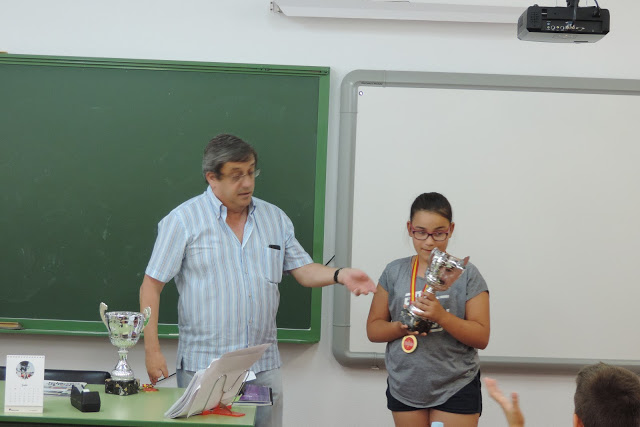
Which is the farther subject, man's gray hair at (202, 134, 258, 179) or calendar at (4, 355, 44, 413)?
man's gray hair at (202, 134, 258, 179)

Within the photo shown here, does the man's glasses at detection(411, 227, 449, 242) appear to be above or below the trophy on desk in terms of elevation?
above

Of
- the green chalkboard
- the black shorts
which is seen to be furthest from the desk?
the green chalkboard

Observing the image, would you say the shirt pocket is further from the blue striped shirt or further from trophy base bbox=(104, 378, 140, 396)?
trophy base bbox=(104, 378, 140, 396)

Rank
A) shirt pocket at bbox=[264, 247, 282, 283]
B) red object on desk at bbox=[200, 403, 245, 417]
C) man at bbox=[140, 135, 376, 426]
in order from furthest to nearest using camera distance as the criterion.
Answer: shirt pocket at bbox=[264, 247, 282, 283]
man at bbox=[140, 135, 376, 426]
red object on desk at bbox=[200, 403, 245, 417]

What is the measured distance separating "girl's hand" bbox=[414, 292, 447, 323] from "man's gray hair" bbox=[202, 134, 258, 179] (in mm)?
976

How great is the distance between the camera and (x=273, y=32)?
417 cm

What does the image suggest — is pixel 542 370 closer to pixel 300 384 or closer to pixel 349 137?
pixel 300 384

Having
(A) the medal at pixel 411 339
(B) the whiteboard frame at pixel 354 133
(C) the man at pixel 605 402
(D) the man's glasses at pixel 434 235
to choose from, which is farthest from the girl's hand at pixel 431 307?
(B) the whiteboard frame at pixel 354 133

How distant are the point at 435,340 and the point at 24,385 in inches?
58.7

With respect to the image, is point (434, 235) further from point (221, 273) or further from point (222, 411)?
point (222, 411)

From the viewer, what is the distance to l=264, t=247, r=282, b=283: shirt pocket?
342 centimetres

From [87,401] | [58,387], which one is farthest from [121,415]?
[58,387]

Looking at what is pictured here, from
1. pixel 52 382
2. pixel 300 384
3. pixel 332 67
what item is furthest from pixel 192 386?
pixel 332 67

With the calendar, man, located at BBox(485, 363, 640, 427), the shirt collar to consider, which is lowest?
the calendar
